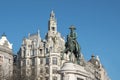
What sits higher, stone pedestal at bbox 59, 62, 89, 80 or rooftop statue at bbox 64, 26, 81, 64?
rooftop statue at bbox 64, 26, 81, 64

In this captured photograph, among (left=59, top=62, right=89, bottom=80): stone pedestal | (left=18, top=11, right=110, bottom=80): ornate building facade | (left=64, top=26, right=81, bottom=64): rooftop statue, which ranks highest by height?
(left=18, top=11, right=110, bottom=80): ornate building facade

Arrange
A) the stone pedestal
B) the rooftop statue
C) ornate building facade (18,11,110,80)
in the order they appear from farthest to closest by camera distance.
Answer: ornate building facade (18,11,110,80) → the rooftop statue → the stone pedestal

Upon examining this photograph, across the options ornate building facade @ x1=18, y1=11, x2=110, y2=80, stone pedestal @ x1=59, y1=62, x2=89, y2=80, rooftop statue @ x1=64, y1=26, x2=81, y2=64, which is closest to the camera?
stone pedestal @ x1=59, y1=62, x2=89, y2=80

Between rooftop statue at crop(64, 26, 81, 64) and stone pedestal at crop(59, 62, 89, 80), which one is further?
rooftop statue at crop(64, 26, 81, 64)

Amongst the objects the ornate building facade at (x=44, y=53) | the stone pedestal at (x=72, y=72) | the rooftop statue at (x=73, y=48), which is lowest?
the stone pedestal at (x=72, y=72)

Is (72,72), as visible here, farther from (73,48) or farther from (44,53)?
(44,53)

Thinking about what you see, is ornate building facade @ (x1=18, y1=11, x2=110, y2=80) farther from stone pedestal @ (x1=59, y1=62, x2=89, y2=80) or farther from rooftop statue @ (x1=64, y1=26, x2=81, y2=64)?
stone pedestal @ (x1=59, y1=62, x2=89, y2=80)

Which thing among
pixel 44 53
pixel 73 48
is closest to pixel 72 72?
pixel 73 48

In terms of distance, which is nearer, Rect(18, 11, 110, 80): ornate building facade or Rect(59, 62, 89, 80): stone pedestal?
Rect(59, 62, 89, 80): stone pedestal

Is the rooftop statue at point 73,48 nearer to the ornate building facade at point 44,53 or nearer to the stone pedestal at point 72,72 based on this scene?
the stone pedestal at point 72,72

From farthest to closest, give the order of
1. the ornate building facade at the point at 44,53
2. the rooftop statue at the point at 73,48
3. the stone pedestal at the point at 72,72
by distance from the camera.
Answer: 1. the ornate building facade at the point at 44,53
2. the rooftop statue at the point at 73,48
3. the stone pedestal at the point at 72,72

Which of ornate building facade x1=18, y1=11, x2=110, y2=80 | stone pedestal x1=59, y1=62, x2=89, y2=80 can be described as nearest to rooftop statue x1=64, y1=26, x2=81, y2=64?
stone pedestal x1=59, y1=62, x2=89, y2=80

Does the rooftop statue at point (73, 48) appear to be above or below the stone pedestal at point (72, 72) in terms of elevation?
above

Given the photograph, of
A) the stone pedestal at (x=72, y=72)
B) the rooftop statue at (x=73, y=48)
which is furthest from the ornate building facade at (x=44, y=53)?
the stone pedestal at (x=72, y=72)
